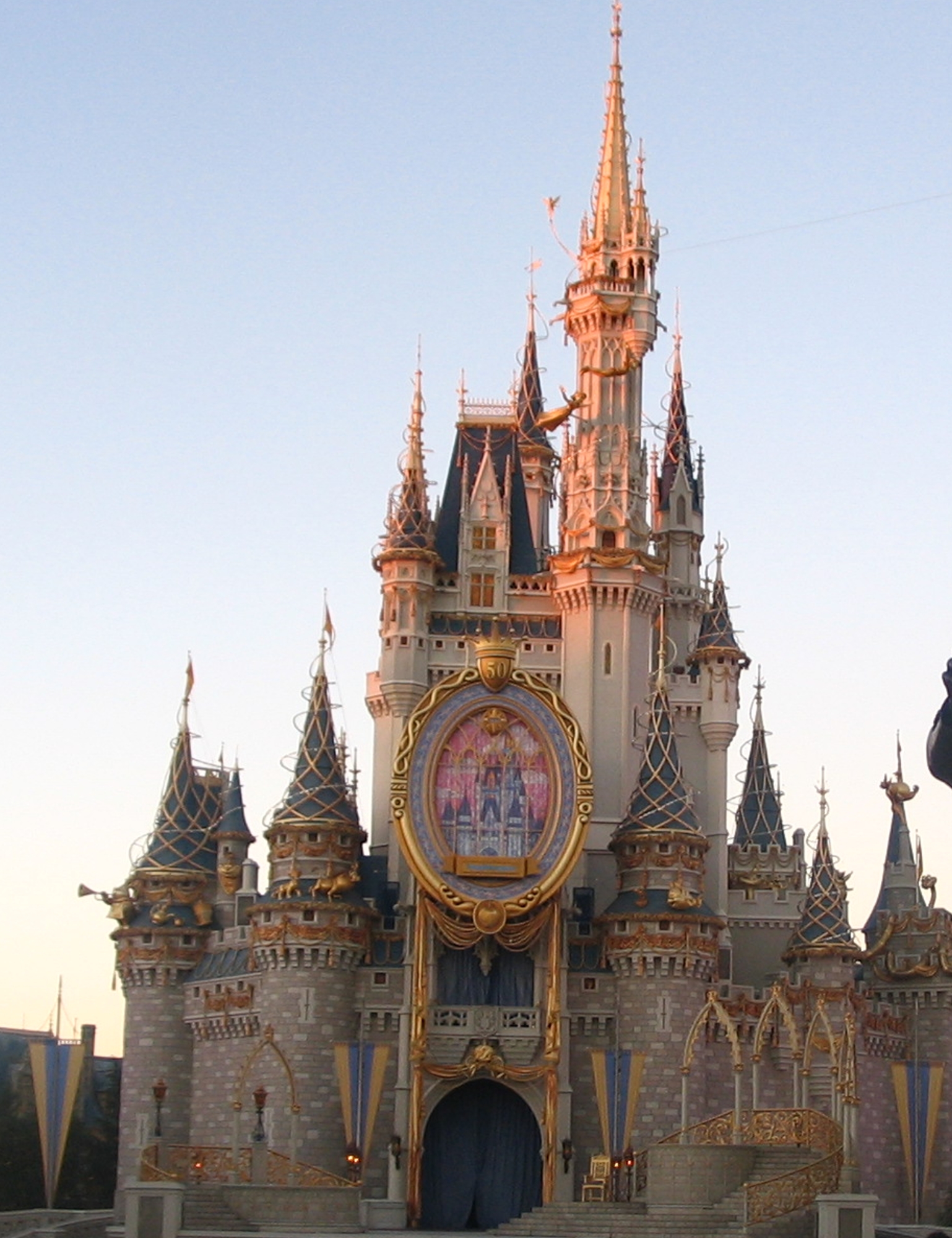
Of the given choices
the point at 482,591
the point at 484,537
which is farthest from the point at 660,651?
the point at 484,537

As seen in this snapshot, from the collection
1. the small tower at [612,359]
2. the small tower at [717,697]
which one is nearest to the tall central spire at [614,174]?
the small tower at [612,359]

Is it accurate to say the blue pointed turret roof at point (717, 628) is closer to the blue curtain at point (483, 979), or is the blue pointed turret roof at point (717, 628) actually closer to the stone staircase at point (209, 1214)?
the blue curtain at point (483, 979)

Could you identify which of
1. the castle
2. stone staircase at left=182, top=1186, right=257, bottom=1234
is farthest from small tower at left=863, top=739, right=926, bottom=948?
stone staircase at left=182, top=1186, right=257, bottom=1234

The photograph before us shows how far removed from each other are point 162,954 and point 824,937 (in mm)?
20896

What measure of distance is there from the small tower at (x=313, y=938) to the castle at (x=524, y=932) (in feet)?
0.33

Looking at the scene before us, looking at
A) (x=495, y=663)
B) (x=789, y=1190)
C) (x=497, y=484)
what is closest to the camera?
(x=789, y=1190)

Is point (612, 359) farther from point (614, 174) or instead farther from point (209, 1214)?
point (209, 1214)

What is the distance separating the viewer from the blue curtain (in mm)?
68500

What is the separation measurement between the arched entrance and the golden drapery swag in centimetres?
420

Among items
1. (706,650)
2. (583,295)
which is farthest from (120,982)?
(583,295)

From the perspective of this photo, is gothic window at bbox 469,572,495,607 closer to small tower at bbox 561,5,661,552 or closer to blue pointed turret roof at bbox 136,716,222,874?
small tower at bbox 561,5,661,552

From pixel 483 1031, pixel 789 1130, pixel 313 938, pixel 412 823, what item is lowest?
pixel 789 1130

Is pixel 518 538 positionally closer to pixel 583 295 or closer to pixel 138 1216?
pixel 583 295

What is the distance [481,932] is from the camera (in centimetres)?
6688
